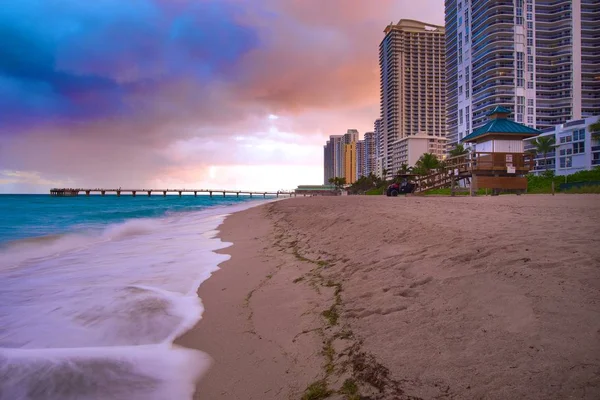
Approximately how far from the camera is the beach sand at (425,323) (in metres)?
2.46

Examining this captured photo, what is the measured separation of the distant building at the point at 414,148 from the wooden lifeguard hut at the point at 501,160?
108679 mm

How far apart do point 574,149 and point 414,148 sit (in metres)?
68.0

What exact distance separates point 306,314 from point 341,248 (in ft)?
11.3

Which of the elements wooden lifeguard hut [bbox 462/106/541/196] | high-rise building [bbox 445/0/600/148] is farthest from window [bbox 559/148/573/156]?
wooden lifeguard hut [bbox 462/106/541/196]

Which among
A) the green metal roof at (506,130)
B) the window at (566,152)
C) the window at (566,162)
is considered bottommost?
the green metal roof at (506,130)

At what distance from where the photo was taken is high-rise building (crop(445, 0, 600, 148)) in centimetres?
8862

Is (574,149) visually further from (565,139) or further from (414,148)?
(414,148)

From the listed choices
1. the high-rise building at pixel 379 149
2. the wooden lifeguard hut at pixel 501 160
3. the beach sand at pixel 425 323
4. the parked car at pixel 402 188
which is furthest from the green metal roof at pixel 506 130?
the high-rise building at pixel 379 149

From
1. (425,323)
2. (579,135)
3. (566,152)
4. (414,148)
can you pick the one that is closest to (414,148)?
(414,148)

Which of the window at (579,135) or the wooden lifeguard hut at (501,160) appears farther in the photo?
the window at (579,135)

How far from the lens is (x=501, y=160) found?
23797mm

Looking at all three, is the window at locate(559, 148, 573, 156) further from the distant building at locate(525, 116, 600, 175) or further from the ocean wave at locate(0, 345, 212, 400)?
the ocean wave at locate(0, 345, 212, 400)

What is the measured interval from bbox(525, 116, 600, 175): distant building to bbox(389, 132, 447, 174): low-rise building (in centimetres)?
5815

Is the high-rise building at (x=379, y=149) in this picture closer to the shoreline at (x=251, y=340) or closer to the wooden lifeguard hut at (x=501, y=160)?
the wooden lifeguard hut at (x=501, y=160)
